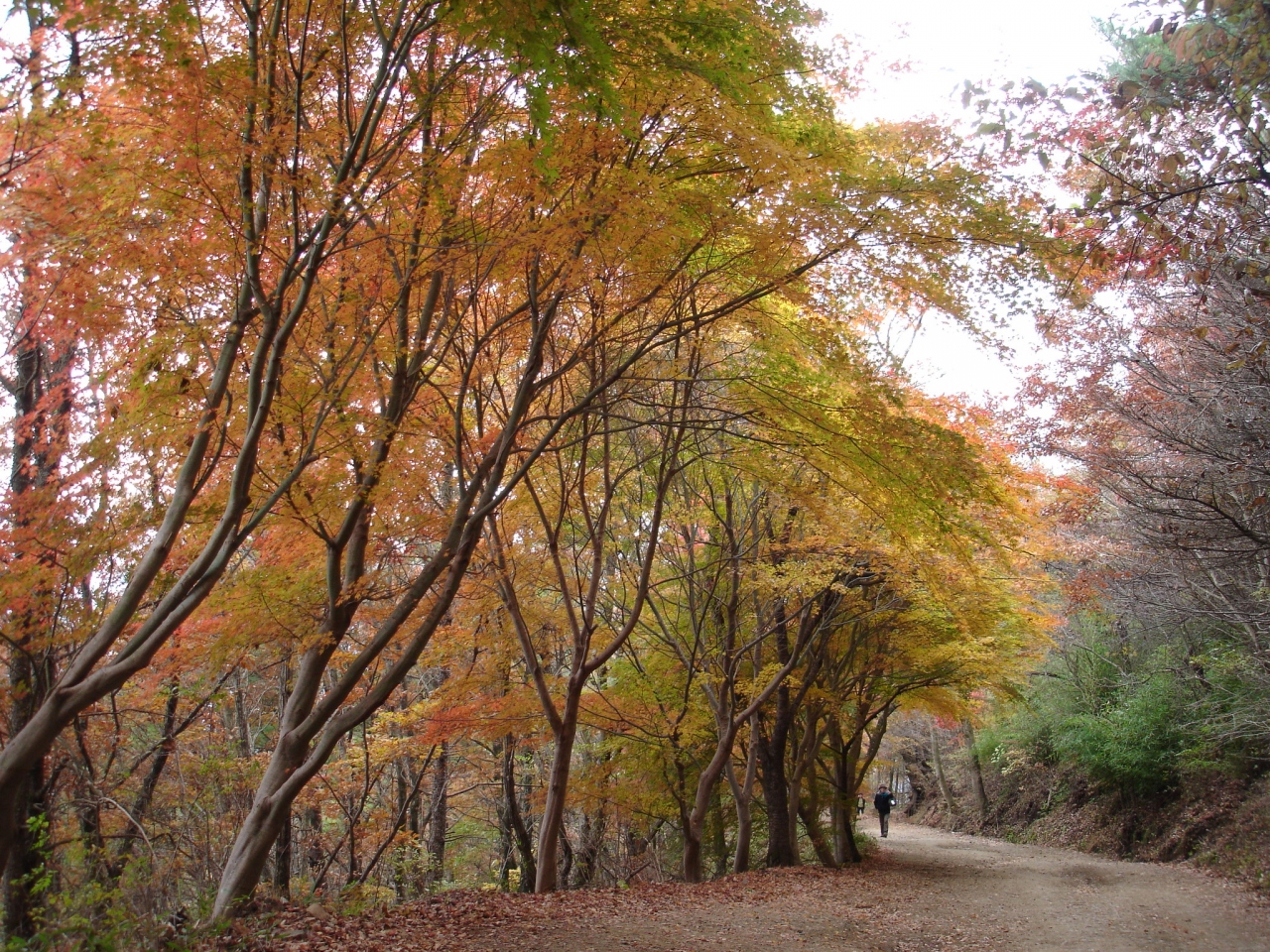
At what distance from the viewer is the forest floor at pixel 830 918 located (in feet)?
19.6

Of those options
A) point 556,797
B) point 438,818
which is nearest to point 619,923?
point 556,797

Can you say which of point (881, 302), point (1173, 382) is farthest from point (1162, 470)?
point (881, 302)

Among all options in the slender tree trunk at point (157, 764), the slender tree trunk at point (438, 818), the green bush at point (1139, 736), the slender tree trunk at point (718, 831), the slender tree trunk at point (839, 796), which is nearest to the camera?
the slender tree trunk at point (157, 764)

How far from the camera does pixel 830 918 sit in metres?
8.49

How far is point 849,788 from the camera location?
620 inches

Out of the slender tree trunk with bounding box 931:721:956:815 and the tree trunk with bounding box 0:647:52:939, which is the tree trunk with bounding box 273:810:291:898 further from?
the slender tree trunk with bounding box 931:721:956:815

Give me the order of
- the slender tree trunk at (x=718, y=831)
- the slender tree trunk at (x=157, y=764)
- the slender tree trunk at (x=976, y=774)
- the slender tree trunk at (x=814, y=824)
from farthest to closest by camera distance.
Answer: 1. the slender tree trunk at (x=976, y=774)
2. the slender tree trunk at (x=718, y=831)
3. the slender tree trunk at (x=814, y=824)
4. the slender tree trunk at (x=157, y=764)

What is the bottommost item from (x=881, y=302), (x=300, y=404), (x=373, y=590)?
(x=373, y=590)

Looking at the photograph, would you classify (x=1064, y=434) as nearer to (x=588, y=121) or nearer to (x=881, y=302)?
(x=881, y=302)

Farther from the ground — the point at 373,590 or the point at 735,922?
the point at 373,590

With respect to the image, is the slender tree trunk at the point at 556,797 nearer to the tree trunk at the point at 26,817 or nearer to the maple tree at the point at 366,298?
the maple tree at the point at 366,298

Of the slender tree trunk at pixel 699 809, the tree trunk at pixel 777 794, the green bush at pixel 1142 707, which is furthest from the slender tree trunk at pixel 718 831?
the green bush at pixel 1142 707

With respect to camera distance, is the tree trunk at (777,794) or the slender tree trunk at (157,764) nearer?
the slender tree trunk at (157,764)

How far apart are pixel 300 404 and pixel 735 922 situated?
617 cm
